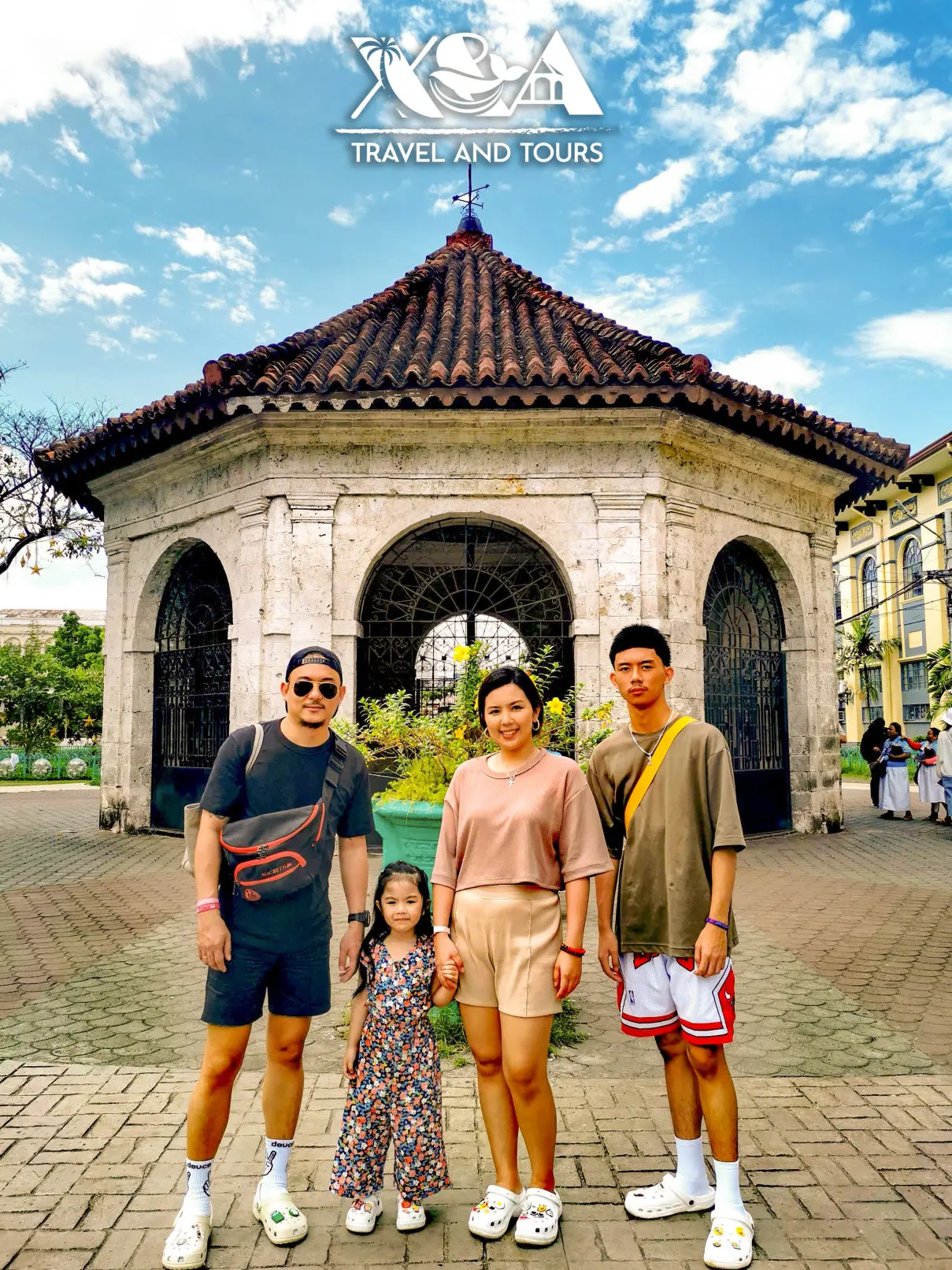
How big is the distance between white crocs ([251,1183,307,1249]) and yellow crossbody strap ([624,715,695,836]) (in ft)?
5.12

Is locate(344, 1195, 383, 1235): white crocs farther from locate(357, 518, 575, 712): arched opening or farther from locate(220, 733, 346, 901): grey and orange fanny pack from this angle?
locate(357, 518, 575, 712): arched opening

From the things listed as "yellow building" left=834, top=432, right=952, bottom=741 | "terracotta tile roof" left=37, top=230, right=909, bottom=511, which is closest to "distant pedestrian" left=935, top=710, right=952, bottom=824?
"terracotta tile roof" left=37, top=230, right=909, bottom=511

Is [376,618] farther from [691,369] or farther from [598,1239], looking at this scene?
[598,1239]

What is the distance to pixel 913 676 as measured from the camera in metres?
33.2

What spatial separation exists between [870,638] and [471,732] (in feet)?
112

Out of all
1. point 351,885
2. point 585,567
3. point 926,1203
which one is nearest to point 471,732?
point 351,885

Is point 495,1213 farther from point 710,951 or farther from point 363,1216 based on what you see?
point 710,951

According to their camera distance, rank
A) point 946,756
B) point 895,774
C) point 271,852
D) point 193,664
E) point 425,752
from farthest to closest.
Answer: point 895,774 < point 946,756 < point 193,664 < point 425,752 < point 271,852

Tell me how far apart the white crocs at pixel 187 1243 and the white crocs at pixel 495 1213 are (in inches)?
31.3

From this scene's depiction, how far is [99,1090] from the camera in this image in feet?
12.3

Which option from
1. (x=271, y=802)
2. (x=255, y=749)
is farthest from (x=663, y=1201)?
(x=255, y=749)

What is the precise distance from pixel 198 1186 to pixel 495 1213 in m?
0.90

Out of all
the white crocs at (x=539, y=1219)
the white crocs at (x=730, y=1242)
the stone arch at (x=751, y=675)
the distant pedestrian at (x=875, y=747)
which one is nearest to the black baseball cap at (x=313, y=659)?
the white crocs at (x=539, y=1219)

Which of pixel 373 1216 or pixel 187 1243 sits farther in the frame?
pixel 373 1216
